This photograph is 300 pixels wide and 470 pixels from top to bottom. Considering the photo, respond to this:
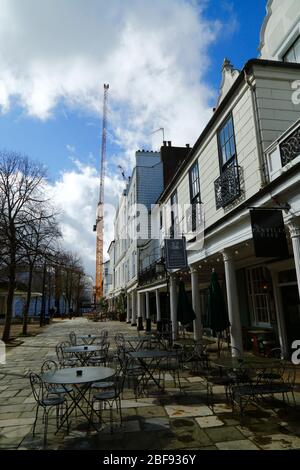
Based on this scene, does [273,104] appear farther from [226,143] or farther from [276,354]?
[276,354]

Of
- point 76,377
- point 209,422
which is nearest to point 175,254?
point 209,422

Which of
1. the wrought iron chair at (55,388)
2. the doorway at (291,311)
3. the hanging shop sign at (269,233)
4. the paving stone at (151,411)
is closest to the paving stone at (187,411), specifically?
the paving stone at (151,411)

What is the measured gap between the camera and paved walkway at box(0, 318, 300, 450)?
4.12 m

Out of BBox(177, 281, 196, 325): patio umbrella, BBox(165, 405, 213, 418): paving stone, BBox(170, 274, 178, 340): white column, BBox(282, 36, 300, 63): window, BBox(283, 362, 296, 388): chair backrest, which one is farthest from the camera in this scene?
BBox(170, 274, 178, 340): white column

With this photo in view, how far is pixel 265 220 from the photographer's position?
6.08m

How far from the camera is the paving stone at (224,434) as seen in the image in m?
4.19

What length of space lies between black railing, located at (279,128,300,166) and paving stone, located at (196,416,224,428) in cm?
496

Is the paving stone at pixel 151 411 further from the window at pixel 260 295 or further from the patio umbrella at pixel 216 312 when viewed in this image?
the window at pixel 260 295

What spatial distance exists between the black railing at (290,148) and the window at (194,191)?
5108 mm

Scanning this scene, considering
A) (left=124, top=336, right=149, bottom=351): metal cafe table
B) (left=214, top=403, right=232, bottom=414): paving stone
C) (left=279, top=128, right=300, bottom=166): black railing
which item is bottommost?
(left=214, top=403, right=232, bottom=414): paving stone

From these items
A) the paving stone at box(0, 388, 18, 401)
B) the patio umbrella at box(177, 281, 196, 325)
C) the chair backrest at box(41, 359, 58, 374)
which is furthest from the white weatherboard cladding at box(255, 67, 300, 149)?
the paving stone at box(0, 388, 18, 401)

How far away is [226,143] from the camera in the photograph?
31.2 feet

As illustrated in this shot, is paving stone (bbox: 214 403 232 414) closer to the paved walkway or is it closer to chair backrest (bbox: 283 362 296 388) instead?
the paved walkway

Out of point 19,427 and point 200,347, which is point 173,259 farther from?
point 19,427
